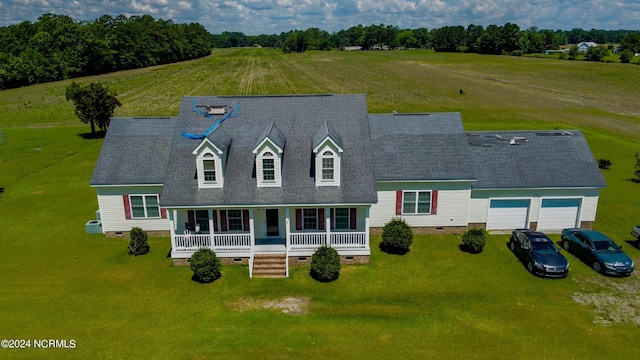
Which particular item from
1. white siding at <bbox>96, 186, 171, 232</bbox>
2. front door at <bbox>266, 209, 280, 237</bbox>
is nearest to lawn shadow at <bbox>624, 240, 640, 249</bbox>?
front door at <bbox>266, 209, 280, 237</bbox>

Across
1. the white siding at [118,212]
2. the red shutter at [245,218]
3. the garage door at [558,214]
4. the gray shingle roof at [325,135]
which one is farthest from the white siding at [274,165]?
the garage door at [558,214]

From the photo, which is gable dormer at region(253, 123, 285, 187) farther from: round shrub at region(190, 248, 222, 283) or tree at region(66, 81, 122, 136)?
tree at region(66, 81, 122, 136)

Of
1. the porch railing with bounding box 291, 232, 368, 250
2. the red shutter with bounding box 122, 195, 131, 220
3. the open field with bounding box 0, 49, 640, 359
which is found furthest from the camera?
the red shutter with bounding box 122, 195, 131, 220

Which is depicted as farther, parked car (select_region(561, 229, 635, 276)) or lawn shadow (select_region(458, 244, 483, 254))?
lawn shadow (select_region(458, 244, 483, 254))

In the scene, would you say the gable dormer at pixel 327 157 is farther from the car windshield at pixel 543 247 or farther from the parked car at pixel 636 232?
the parked car at pixel 636 232

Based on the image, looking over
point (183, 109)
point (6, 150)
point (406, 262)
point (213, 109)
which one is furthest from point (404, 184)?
point (6, 150)

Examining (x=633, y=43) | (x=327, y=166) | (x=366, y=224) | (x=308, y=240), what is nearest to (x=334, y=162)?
(x=327, y=166)

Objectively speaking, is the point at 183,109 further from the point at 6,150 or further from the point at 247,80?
the point at 247,80
